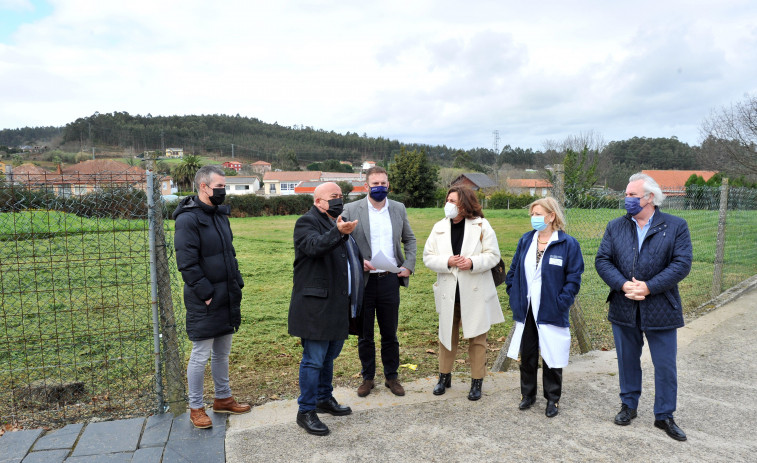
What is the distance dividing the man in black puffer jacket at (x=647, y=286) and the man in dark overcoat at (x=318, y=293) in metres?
2.07

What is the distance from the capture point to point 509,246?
16203 mm

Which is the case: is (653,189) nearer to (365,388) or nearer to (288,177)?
(365,388)

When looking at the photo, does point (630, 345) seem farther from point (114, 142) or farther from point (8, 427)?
point (114, 142)

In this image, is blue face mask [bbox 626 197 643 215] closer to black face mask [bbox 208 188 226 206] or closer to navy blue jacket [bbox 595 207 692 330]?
navy blue jacket [bbox 595 207 692 330]

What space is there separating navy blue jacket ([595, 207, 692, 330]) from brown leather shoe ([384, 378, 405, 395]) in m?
1.88

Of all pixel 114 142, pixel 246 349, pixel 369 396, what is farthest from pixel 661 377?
pixel 114 142

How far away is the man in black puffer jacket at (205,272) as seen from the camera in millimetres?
3459

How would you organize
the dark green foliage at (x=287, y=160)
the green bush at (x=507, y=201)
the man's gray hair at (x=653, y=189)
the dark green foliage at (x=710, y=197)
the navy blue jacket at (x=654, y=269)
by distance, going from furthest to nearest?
1. the dark green foliage at (x=287, y=160)
2. the green bush at (x=507, y=201)
3. the dark green foliage at (x=710, y=197)
4. the man's gray hair at (x=653, y=189)
5. the navy blue jacket at (x=654, y=269)

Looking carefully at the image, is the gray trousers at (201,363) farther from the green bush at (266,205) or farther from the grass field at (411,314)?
the green bush at (266,205)

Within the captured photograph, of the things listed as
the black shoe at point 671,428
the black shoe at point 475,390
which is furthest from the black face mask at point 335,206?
the black shoe at point 671,428

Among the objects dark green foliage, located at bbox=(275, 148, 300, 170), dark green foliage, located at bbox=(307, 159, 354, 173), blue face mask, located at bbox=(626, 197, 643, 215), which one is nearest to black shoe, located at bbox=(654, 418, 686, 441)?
blue face mask, located at bbox=(626, 197, 643, 215)

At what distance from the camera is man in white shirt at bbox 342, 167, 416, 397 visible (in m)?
4.19

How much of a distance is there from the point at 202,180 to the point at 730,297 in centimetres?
837

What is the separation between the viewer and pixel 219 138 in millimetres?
98938
